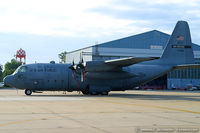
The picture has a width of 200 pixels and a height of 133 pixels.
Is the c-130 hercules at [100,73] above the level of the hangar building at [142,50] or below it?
below

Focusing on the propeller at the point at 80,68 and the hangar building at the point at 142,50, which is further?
the hangar building at the point at 142,50

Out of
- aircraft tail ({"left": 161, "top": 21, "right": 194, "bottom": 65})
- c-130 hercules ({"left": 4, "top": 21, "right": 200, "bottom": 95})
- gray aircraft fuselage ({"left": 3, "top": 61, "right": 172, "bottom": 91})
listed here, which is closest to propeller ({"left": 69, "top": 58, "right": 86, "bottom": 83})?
c-130 hercules ({"left": 4, "top": 21, "right": 200, "bottom": 95})

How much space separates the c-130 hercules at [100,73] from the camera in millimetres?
31547

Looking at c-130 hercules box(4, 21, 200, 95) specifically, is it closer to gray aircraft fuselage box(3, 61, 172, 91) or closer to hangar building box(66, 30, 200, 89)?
gray aircraft fuselage box(3, 61, 172, 91)

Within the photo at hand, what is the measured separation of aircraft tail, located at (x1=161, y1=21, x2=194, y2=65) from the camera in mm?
35469

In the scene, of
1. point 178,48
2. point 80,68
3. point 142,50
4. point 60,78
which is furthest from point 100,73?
point 142,50

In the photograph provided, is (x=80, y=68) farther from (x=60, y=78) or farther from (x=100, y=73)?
(x=60, y=78)

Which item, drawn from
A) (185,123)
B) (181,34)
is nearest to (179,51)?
(181,34)

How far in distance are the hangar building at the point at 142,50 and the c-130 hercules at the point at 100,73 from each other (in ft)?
133

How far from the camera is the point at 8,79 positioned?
31656 mm

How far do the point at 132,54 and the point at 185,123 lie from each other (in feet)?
213

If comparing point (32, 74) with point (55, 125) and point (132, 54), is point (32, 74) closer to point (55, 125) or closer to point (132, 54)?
point (55, 125)

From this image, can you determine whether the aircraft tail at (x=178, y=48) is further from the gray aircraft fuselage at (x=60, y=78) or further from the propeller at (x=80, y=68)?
the propeller at (x=80, y=68)

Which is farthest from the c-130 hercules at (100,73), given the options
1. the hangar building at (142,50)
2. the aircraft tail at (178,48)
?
the hangar building at (142,50)
